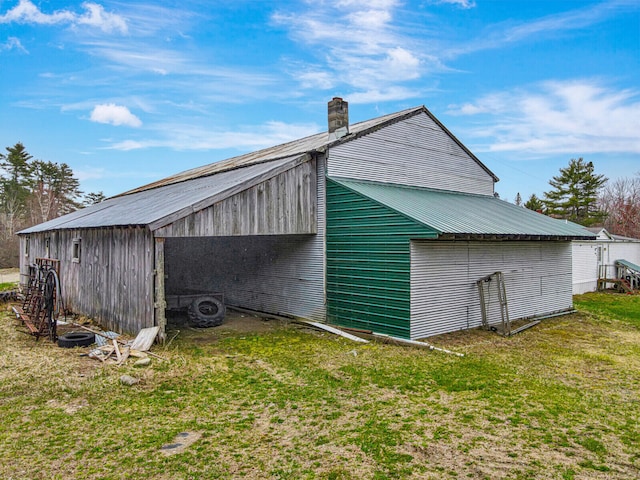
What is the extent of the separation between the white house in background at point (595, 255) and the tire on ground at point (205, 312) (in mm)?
15900

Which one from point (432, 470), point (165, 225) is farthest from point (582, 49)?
point (432, 470)

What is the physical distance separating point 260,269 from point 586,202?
37.9 meters

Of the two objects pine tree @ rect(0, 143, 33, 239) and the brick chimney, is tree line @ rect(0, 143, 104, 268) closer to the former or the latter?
pine tree @ rect(0, 143, 33, 239)

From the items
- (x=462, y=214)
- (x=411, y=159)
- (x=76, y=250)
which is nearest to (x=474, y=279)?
(x=462, y=214)

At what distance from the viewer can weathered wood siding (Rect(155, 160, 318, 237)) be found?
973cm

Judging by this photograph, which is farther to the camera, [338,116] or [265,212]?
[338,116]

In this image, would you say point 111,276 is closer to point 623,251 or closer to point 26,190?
point 623,251

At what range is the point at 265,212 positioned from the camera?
36.1 ft

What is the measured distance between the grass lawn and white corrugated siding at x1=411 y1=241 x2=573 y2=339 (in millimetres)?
1088

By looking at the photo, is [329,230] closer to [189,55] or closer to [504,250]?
[504,250]

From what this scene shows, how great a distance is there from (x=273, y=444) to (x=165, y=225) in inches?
225

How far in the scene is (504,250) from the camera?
39.1 ft

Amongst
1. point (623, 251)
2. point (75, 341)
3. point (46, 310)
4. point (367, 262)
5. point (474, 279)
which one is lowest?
point (75, 341)

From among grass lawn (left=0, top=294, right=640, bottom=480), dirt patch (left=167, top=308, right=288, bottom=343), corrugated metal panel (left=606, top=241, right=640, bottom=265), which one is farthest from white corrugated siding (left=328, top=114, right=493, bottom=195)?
corrugated metal panel (left=606, top=241, right=640, bottom=265)
